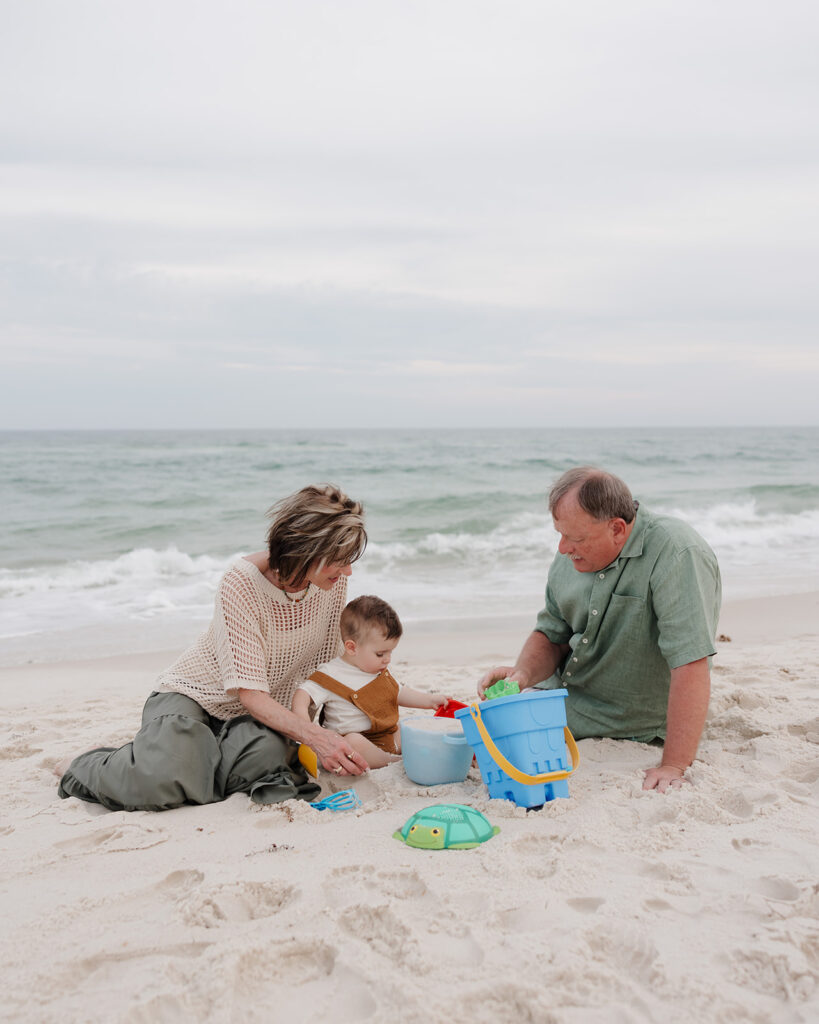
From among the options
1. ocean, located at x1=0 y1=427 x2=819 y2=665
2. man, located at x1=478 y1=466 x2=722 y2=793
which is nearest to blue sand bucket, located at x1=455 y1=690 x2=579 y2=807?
man, located at x1=478 y1=466 x2=722 y2=793

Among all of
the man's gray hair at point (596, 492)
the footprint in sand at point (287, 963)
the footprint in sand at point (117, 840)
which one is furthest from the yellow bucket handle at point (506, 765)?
the footprint in sand at point (117, 840)

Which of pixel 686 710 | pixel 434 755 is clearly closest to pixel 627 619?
pixel 686 710

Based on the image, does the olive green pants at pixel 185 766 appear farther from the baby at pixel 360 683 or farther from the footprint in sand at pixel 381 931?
the footprint in sand at pixel 381 931

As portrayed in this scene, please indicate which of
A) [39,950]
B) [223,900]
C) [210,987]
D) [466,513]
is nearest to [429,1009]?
[210,987]

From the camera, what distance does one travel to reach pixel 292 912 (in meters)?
2.18

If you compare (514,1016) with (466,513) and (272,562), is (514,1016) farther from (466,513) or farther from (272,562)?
(466,513)

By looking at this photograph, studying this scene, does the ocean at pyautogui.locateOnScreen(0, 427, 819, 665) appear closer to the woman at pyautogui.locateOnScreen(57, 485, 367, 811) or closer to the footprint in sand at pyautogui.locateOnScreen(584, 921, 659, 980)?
the woman at pyautogui.locateOnScreen(57, 485, 367, 811)

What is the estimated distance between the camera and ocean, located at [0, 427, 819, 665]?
27.2 ft

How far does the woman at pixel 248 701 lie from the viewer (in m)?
3.12

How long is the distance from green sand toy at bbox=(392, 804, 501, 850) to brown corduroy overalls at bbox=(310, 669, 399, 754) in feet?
2.94

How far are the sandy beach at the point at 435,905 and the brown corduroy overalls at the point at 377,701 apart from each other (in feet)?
0.68

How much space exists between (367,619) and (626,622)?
107 centimetres

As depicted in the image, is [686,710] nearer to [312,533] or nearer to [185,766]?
[312,533]

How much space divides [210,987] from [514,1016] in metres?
0.68
